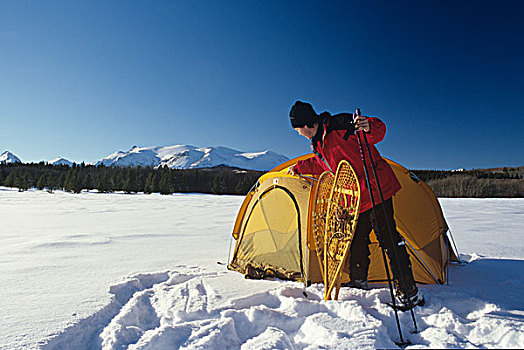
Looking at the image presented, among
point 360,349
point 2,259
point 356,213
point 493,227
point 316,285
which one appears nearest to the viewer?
point 360,349

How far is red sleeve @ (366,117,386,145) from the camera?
2.65m

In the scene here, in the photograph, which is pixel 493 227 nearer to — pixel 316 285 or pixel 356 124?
pixel 316 285

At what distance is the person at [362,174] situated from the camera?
2666 mm

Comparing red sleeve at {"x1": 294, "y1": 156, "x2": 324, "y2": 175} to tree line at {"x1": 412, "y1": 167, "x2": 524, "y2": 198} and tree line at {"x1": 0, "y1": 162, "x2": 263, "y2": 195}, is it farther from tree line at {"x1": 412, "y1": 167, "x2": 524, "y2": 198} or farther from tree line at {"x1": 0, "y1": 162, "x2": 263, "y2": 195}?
tree line at {"x1": 0, "y1": 162, "x2": 263, "y2": 195}

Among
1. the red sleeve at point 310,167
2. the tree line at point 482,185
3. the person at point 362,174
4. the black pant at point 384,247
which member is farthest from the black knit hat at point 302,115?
the tree line at point 482,185

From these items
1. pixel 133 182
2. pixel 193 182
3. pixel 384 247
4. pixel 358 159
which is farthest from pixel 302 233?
pixel 193 182

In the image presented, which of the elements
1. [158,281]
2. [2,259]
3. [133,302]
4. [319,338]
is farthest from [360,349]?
[2,259]

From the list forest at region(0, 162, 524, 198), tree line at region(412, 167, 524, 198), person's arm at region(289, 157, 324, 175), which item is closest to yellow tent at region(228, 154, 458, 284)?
person's arm at region(289, 157, 324, 175)

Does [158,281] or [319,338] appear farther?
[158,281]

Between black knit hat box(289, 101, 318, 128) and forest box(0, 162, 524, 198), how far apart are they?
1413 centimetres

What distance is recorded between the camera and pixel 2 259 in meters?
4.27

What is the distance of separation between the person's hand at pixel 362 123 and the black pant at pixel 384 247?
71 cm

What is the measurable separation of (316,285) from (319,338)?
1.24 metres

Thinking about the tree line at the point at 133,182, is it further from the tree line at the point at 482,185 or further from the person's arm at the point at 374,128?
the person's arm at the point at 374,128
